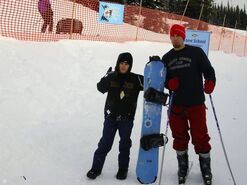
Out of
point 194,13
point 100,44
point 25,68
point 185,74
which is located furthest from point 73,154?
point 194,13

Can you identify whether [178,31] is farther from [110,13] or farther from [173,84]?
[110,13]

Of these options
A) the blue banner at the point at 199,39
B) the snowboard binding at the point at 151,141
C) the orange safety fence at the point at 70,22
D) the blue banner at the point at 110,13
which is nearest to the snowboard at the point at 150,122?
the snowboard binding at the point at 151,141

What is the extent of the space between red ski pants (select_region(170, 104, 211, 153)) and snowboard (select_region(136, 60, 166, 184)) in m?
0.22

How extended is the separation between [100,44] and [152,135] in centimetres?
824

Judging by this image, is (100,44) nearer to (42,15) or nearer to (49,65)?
(42,15)

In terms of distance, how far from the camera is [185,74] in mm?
4664

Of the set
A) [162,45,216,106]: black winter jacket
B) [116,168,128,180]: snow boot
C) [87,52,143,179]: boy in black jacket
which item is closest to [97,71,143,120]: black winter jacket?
[87,52,143,179]: boy in black jacket

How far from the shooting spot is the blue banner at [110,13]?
616 inches

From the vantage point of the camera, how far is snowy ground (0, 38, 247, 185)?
496 cm

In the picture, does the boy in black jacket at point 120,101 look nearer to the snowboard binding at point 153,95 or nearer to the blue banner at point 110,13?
the snowboard binding at point 153,95

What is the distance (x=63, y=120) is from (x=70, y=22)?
24.5ft

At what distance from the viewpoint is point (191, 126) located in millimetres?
4715

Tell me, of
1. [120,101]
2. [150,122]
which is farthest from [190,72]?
[120,101]

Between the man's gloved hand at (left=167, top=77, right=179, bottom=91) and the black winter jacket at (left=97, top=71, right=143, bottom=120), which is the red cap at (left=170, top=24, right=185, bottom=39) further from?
the black winter jacket at (left=97, top=71, right=143, bottom=120)
